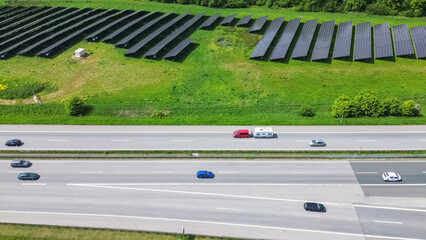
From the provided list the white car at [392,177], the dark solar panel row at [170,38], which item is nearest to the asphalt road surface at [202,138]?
the white car at [392,177]

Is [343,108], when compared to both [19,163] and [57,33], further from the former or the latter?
[57,33]

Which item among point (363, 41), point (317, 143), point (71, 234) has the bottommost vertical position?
point (71, 234)

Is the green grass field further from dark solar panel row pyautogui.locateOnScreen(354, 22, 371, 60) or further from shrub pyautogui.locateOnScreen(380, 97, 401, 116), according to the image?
dark solar panel row pyautogui.locateOnScreen(354, 22, 371, 60)

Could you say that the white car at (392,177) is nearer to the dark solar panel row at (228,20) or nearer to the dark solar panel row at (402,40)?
the dark solar panel row at (402,40)

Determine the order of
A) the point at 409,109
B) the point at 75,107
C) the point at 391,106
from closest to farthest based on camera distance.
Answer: the point at 409,109 < the point at 391,106 < the point at 75,107

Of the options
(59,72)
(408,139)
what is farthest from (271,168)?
(59,72)

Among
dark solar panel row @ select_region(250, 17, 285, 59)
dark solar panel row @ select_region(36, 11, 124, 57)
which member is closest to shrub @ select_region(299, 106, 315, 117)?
dark solar panel row @ select_region(250, 17, 285, 59)

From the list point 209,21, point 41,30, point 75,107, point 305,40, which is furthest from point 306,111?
point 41,30
